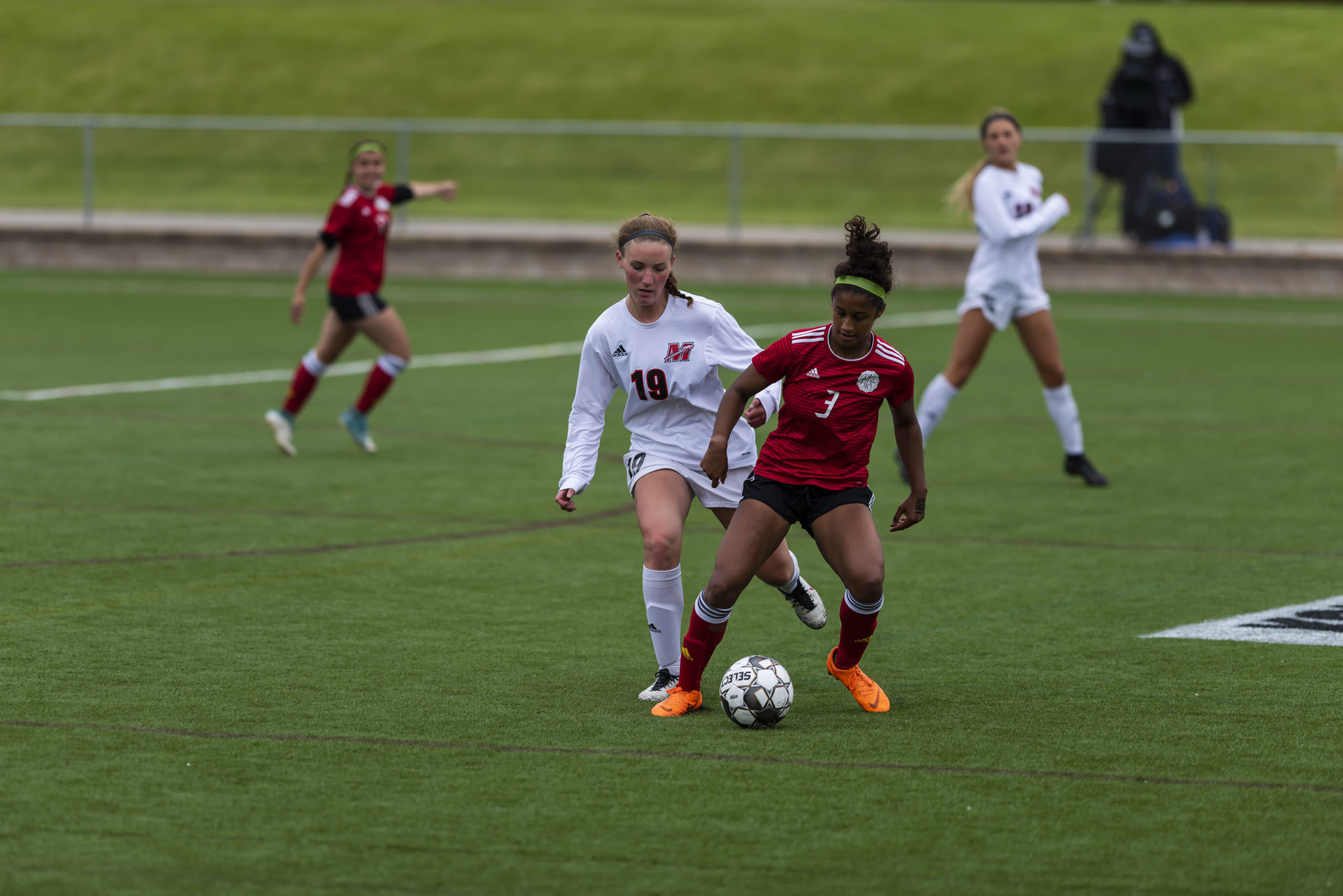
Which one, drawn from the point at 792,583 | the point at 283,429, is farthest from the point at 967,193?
the point at 792,583

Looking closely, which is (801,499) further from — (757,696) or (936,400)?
(936,400)

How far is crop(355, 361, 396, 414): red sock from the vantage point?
13.0 meters

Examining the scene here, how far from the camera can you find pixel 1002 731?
635 cm

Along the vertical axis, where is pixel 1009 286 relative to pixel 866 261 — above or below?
below

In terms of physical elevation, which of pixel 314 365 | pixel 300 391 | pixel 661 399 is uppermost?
pixel 661 399

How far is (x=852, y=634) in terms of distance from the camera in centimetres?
666

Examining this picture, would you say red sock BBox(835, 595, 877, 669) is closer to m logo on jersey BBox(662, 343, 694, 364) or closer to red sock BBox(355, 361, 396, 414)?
m logo on jersey BBox(662, 343, 694, 364)

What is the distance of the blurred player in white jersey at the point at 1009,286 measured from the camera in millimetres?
Result: 11766

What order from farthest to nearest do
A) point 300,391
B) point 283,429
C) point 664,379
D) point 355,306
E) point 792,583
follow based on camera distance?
point 355,306
point 300,391
point 283,429
point 792,583
point 664,379

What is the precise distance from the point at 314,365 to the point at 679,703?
274 inches

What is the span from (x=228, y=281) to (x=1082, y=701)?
847 inches

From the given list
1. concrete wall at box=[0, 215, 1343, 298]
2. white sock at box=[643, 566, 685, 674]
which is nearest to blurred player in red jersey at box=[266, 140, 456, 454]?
white sock at box=[643, 566, 685, 674]

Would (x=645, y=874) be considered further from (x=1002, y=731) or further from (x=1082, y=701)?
(x=1082, y=701)

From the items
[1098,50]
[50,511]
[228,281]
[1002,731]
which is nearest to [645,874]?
[1002,731]
